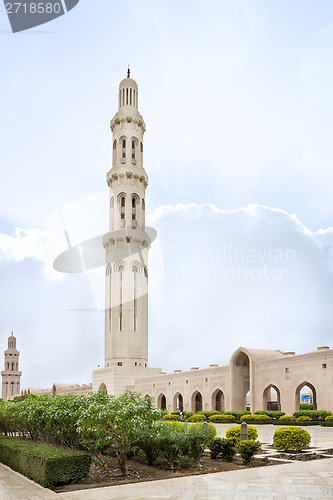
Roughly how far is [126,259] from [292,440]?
1649 inches

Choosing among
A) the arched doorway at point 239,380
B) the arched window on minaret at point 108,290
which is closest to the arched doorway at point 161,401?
the arched window on minaret at point 108,290

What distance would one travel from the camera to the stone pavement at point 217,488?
360 inches

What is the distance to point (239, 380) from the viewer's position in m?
39.5

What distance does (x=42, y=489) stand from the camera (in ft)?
33.0

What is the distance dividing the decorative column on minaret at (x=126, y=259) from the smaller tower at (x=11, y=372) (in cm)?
4456

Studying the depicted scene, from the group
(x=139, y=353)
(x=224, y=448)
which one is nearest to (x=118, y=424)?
(x=224, y=448)

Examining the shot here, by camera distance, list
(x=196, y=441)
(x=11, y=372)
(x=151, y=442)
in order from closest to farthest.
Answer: (x=151, y=442)
(x=196, y=441)
(x=11, y=372)

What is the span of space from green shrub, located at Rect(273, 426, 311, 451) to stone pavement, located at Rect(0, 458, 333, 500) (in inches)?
137

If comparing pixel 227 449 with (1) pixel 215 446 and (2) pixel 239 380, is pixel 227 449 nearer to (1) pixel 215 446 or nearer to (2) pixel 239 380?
(1) pixel 215 446

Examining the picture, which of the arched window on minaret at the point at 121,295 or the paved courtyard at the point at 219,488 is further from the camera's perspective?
the arched window on minaret at the point at 121,295

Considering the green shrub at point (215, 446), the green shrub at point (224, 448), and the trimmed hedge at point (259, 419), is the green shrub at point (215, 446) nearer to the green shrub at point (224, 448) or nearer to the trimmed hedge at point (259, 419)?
the green shrub at point (224, 448)

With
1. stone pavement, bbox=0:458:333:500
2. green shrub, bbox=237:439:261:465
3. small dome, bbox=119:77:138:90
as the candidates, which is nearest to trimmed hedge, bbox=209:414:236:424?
green shrub, bbox=237:439:261:465

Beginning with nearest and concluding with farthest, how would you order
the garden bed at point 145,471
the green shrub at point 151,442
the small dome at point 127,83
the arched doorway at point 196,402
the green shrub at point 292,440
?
1. the garden bed at point 145,471
2. the green shrub at point 151,442
3. the green shrub at point 292,440
4. the arched doorway at point 196,402
5. the small dome at point 127,83

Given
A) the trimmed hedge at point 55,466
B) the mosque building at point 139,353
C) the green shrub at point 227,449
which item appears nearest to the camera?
the trimmed hedge at point 55,466
